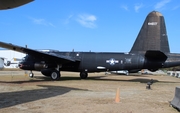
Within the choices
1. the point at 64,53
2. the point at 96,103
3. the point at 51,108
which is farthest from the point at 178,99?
the point at 64,53

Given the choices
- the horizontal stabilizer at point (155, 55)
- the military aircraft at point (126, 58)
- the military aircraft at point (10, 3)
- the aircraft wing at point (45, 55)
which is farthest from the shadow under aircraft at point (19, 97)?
the horizontal stabilizer at point (155, 55)

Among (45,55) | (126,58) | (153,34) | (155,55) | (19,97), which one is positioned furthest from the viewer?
(45,55)

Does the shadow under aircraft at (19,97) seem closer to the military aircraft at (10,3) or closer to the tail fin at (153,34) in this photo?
the military aircraft at (10,3)

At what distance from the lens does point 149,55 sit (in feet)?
69.5

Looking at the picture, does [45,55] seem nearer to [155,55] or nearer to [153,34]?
[155,55]

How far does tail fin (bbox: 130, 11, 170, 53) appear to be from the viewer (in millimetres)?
21359

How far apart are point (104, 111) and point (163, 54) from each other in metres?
13.7

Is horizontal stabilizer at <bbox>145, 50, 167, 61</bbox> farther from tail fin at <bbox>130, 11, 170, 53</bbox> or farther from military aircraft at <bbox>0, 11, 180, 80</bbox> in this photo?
tail fin at <bbox>130, 11, 170, 53</bbox>

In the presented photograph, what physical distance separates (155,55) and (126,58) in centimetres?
324

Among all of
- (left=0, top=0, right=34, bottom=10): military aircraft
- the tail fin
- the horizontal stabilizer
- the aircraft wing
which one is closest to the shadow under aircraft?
(left=0, top=0, right=34, bottom=10): military aircraft

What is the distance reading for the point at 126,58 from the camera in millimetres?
22672

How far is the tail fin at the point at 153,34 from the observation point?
70.1ft

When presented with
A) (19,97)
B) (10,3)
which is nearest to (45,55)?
(19,97)

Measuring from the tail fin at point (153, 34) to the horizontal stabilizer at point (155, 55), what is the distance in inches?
36.9
